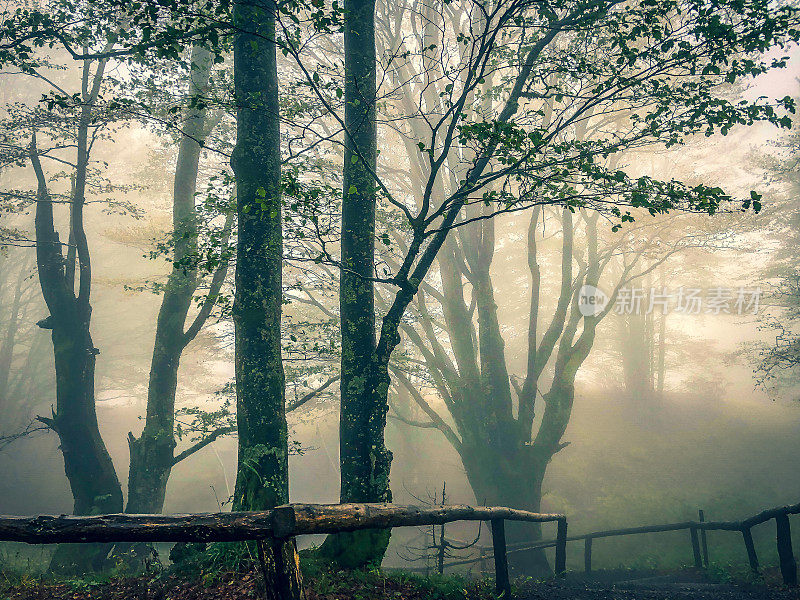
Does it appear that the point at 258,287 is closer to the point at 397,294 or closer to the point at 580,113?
the point at 397,294

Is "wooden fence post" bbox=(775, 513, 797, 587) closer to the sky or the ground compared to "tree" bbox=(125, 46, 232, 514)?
closer to the ground

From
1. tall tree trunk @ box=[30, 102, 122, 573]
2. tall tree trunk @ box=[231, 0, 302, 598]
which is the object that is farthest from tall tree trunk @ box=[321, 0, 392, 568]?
tall tree trunk @ box=[30, 102, 122, 573]

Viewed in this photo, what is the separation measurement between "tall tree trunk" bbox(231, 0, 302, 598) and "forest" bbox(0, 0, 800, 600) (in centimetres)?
4

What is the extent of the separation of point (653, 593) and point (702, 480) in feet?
50.7

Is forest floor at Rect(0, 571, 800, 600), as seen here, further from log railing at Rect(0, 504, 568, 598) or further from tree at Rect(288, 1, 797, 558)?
log railing at Rect(0, 504, 568, 598)

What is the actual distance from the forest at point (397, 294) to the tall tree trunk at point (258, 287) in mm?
35

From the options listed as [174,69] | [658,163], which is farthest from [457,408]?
[658,163]

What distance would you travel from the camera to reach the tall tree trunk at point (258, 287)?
4.69 meters

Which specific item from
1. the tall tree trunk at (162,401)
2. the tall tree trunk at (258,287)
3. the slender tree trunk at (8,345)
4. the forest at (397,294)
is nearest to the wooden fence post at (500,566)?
the forest at (397,294)

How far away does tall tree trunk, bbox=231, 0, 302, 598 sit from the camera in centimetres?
469

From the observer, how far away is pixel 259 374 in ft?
16.1

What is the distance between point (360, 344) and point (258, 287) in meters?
1.35

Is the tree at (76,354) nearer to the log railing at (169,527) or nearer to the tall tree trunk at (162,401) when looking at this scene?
the tall tree trunk at (162,401)

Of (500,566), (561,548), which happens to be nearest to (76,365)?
(500,566)
